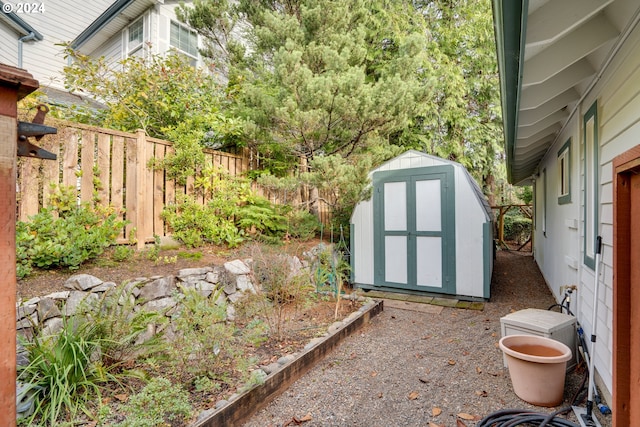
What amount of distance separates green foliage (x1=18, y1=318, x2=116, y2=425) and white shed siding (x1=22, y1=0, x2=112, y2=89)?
8.56 meters

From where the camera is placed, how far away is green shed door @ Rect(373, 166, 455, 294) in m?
5.07

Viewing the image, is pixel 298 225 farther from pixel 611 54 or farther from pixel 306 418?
pixel 611 54

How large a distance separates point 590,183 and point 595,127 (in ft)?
1.61

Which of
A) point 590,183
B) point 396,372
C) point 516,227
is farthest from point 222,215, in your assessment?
point 516,227

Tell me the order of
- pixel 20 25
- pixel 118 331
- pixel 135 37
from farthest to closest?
pixel 135 37 → pixel 20 25 → pixel 118 331

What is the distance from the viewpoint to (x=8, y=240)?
95 cm

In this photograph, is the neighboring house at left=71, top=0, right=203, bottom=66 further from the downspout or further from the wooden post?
the wooden post

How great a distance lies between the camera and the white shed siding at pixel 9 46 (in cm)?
763

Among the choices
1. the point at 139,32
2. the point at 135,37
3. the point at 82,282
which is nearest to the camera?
the point at 82,282

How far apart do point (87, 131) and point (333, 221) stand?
14.8ft

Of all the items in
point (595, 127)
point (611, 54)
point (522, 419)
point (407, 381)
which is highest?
point (611, 54)

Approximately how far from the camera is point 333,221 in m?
6.87

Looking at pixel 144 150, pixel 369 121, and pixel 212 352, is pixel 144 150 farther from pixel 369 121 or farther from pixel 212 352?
pixel 369 121
